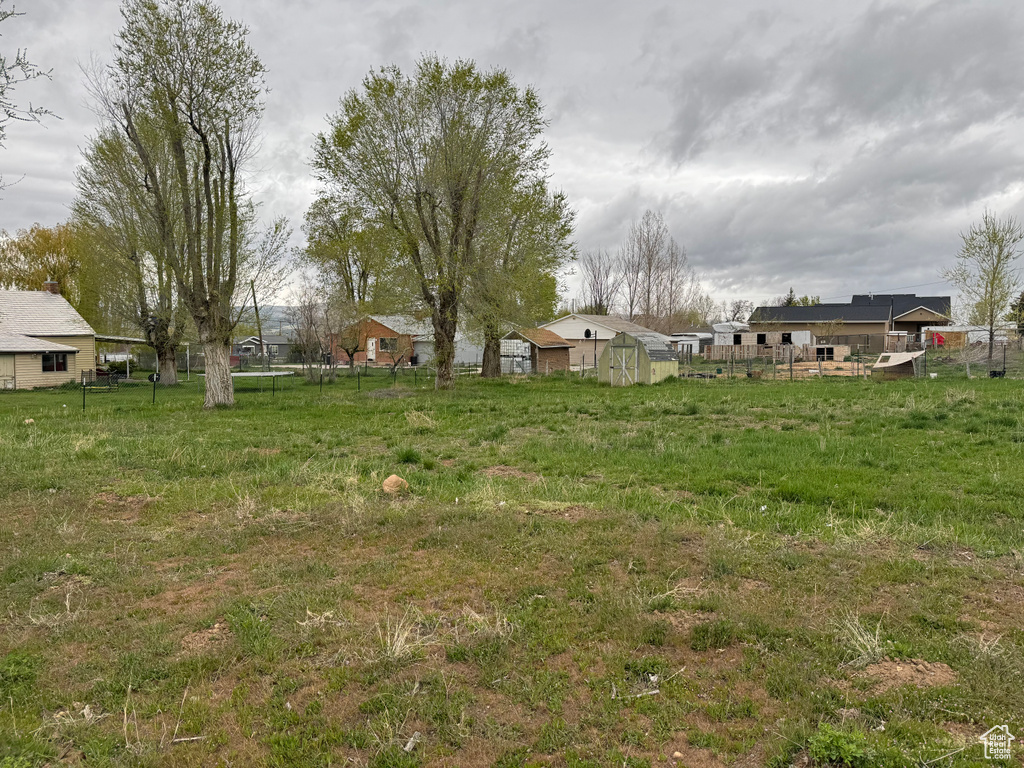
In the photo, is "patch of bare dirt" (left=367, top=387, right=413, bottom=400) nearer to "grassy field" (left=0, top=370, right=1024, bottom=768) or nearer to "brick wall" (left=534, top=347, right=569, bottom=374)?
"grassy field" (left=0, top=370, right=1024, bottom=768)

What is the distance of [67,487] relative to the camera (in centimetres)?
860

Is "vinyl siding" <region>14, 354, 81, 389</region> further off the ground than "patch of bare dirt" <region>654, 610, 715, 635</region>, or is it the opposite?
"vinyl siding" <region>14, 354, 81, 389</region>

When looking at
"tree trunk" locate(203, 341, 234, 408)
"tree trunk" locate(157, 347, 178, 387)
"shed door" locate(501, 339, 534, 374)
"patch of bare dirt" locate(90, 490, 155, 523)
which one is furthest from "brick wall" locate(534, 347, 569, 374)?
"patch of bare dirt" locate(90, 490, 155, 523)

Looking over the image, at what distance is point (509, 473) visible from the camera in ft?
31.6

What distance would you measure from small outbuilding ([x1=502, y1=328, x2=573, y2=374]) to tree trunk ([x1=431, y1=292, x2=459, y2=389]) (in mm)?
14691

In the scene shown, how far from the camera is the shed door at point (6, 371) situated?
29.9 m

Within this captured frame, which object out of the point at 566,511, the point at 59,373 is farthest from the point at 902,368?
the point at 59,373

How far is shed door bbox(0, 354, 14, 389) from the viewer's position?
29906 millimetres

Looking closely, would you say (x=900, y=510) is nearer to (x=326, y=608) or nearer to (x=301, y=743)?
(x=326, y=608)

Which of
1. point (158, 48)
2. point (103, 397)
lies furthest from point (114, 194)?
point (158, 48)

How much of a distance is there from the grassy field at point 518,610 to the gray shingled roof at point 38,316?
98.5 ft

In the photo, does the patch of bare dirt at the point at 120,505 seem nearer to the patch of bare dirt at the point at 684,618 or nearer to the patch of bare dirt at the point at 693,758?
the patch of bare dirt at the point at 684,618

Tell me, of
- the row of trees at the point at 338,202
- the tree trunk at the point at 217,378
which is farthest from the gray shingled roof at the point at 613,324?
the tree trunk at the point at 217,378

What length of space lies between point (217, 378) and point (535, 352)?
24561 mm
